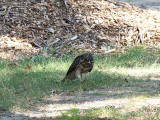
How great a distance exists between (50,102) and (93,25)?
21.7ft

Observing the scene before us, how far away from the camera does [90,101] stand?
550 centimetres

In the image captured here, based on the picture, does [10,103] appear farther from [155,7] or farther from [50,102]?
[155,7]

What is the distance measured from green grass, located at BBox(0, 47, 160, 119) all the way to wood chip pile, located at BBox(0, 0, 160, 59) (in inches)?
36.3

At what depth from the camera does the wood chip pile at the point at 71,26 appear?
35.0 feet

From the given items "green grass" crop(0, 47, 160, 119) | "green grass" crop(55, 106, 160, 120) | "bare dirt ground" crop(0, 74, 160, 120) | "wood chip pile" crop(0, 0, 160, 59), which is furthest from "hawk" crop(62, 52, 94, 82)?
"wood chip pile" crop(0, 0, 160, 59)

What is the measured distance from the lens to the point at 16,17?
1166 cm

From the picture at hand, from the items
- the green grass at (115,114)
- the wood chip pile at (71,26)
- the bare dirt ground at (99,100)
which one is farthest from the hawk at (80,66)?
the wood chip pile at (71,26)

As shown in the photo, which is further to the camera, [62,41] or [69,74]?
[62,41]

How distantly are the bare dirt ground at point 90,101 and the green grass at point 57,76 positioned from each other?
20 cm

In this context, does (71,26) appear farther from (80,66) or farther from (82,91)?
(82,91)

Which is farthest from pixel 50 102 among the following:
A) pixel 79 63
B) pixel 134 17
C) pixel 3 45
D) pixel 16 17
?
pixel 134 17

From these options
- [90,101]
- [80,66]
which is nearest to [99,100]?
[90,101]

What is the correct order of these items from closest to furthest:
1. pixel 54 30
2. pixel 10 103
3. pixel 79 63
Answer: pixel 10 103 < pixel 79 63 < pixel 54 30

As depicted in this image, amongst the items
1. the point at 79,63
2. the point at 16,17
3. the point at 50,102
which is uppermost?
the point at 16,17
